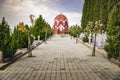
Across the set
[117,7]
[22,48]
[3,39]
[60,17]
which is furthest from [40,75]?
[60,17]

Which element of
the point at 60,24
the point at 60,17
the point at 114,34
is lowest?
the point at 114,34

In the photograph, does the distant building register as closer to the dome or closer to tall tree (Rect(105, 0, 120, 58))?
the dome

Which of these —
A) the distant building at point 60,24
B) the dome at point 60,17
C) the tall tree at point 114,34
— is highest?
the dome at point 60,17

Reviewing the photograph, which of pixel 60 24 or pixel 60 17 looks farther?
pixel 60 17

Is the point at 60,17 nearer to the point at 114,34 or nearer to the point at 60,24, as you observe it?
the point at 60,24

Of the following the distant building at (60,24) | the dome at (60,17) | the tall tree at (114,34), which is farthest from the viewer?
the dome at (60,17)

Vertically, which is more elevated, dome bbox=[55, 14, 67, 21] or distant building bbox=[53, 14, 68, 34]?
dome bbox=[55, 14, 67, 21]

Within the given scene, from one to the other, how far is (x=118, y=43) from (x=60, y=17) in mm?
133053

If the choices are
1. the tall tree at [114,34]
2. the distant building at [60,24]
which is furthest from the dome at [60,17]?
the tall tree at [114,34]

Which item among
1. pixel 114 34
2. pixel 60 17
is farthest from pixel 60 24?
pixel 114 34

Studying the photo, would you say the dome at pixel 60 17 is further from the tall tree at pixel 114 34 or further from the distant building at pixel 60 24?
the tall tree at pixel 114 34

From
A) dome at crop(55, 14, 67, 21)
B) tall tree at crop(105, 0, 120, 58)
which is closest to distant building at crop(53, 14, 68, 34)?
dome at crop(55, 14, 67, 21)

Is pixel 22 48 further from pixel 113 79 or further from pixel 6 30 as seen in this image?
pixel 113 79

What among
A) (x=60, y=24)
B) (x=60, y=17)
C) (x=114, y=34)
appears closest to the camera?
(x=114, y=34)
